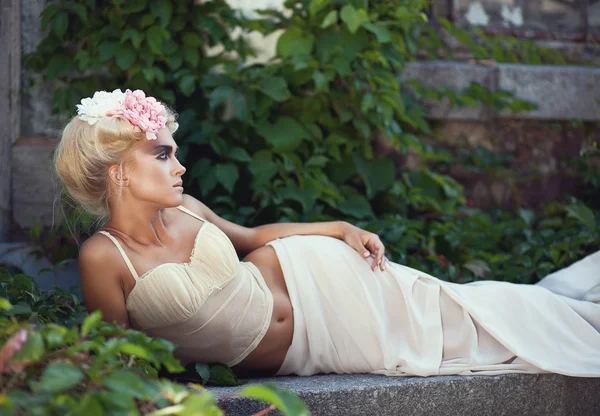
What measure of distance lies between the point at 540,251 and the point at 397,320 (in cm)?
158

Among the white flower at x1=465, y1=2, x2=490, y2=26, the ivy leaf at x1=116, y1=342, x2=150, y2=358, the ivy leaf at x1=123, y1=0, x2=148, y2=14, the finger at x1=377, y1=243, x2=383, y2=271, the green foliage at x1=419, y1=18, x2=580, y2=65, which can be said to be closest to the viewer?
the ivy leaf at x1=116, y1=342, x2=150, y2=358

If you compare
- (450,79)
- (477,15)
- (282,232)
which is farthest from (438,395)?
(477,15)

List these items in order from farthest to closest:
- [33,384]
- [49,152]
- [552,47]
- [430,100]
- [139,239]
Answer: [552,47]
[430,100]
[49,152]
[139,239]
[33,384]

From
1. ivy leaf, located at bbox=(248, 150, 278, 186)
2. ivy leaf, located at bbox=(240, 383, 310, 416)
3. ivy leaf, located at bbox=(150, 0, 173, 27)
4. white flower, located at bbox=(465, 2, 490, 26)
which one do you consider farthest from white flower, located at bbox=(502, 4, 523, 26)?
ivy leaf, located at bbox=(240, 383, 310, 416)

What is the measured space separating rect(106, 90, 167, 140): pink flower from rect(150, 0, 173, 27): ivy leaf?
1.46 m

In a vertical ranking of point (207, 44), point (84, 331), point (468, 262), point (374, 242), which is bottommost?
point (468, 262)

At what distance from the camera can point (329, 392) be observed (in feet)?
8.16

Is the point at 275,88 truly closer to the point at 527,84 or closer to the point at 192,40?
the point at 192,40

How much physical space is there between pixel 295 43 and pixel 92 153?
6.11 ft

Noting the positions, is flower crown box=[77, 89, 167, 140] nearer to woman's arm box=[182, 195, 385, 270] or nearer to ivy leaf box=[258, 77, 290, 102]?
woman's arm box=[182, 195, 385, 270]

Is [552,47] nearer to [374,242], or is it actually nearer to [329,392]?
[374,242]

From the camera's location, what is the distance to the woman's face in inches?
104

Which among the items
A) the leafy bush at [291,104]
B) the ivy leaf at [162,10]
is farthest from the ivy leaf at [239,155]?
the ivy leaf at [162,10]

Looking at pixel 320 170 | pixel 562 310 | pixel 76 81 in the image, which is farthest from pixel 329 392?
pixel 76 81
